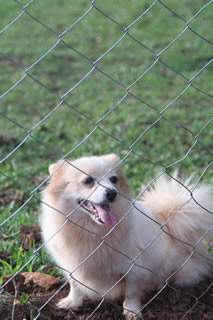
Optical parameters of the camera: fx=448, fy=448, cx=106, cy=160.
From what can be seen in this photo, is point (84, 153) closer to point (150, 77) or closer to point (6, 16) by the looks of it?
point (150, 77)

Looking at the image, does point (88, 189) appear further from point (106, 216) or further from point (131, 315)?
point (131, 315)

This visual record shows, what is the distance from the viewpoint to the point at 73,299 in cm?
265

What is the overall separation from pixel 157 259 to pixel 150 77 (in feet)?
14.0

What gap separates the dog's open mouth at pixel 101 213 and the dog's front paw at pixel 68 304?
1.81 feet

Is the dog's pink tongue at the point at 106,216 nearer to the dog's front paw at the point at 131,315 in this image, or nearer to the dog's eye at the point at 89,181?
the dog's eye at the point at 89,181

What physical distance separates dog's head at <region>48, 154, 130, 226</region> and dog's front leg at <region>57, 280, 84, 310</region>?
441mm

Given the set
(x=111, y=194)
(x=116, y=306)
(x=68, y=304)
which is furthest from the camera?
(x=68, y=304)

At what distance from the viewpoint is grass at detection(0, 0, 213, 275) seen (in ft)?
14.0

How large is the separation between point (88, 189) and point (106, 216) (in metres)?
0.19

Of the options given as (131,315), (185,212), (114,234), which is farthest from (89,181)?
(131,315)

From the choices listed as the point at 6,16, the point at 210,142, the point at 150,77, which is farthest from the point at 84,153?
the point at 6,16

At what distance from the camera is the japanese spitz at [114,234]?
245 centimetres

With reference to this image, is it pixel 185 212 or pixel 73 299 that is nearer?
pixel 73 299

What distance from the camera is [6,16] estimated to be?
29.9 feet
